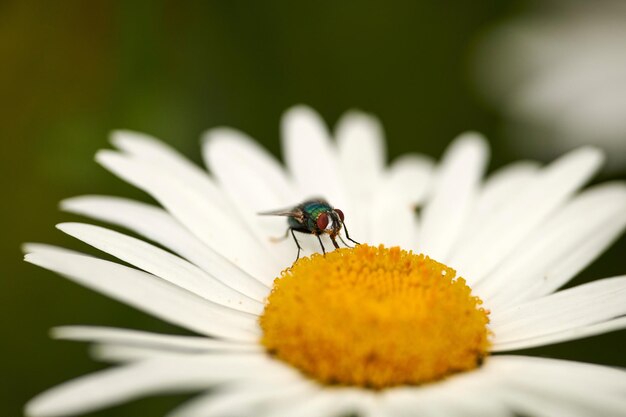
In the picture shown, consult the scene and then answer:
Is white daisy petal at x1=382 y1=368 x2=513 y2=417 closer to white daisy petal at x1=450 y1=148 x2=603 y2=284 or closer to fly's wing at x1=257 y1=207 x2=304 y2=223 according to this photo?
white daisy petal at x1=450 y1=148 x2=603 y2=284

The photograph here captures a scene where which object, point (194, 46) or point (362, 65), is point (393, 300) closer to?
point (194, 46)

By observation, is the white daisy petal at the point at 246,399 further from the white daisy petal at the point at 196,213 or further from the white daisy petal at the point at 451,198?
the white daisy petal at the point at 451,198

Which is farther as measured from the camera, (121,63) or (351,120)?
(351,120)

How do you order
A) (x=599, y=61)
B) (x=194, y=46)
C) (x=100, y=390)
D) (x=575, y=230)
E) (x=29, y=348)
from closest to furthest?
(x=100, y=390) → (x=575, y=230) → (x=29, y=348) → (x=194, y=46) → (x=599, y=61)

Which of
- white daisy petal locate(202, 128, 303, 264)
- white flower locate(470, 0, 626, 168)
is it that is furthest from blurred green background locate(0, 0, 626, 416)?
white daisy petal locate(202, 128, 303, 264)

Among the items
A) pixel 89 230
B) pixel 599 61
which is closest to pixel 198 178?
pixel 89 230
